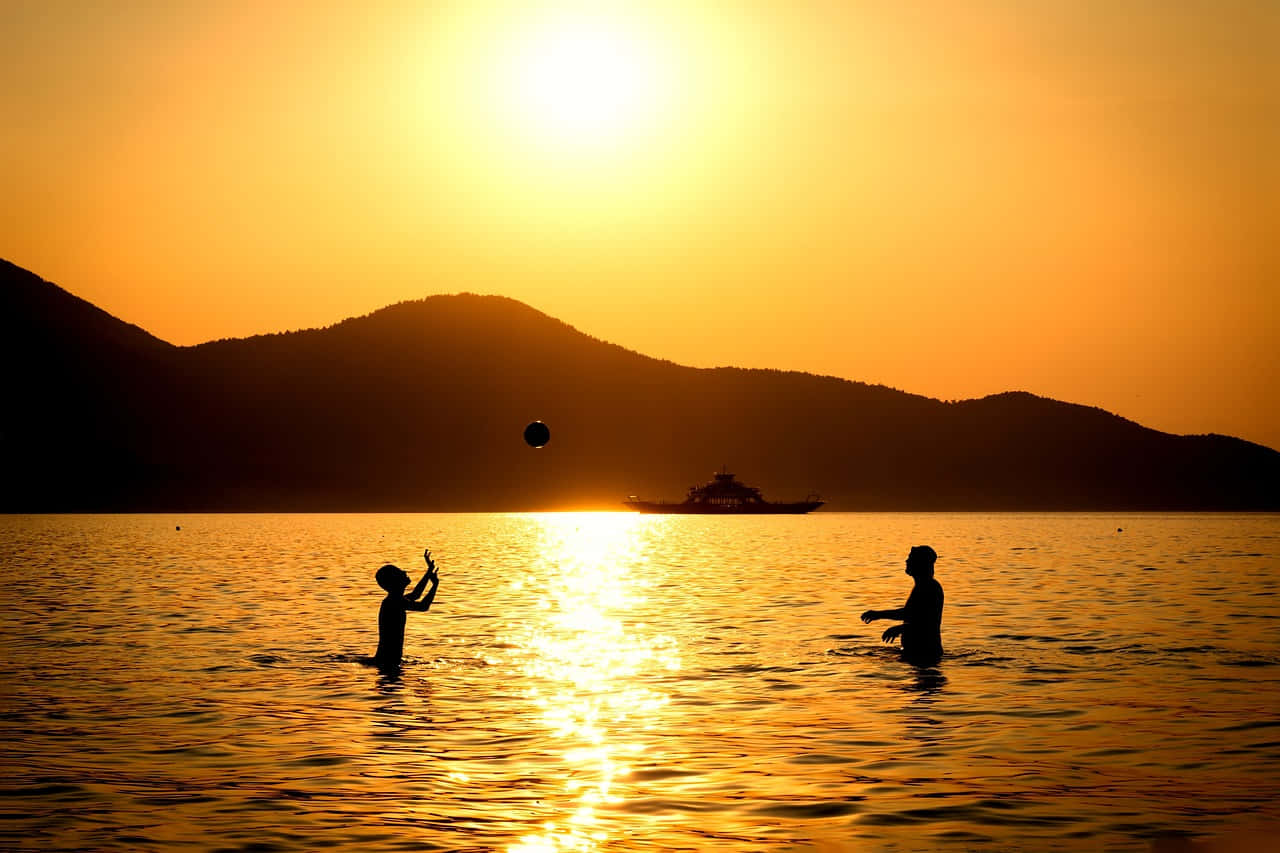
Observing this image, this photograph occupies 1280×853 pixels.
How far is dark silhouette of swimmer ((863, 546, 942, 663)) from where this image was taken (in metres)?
27.0

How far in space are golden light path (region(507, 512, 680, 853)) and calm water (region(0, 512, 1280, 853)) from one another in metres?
0.09

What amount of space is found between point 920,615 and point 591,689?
6820 mm

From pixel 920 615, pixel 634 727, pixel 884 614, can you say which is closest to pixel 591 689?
pixel 634 727

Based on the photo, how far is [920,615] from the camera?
29.3 meters

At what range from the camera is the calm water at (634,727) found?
15875 millimetres

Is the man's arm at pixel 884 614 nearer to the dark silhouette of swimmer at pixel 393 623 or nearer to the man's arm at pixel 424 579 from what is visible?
the man's arm at pixel 424 579

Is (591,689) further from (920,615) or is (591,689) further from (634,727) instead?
(920,615)

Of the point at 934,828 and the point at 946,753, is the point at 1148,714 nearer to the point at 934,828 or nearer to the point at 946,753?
the point at 946,753

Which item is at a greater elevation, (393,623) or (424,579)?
(424,579)

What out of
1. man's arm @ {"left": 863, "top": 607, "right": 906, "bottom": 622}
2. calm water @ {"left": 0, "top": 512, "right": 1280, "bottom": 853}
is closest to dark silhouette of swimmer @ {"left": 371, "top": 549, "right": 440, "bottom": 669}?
calm water @ {"left": 0, "top": 512, "right": 1280, "bottom": 853}

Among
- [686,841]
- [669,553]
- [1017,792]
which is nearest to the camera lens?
[686,841]

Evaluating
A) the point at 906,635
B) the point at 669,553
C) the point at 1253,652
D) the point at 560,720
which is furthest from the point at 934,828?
the point at 669,553

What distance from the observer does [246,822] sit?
16.0 metres

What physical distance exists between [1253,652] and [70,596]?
39.8 m
